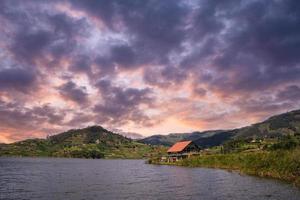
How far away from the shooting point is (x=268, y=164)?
78438mm

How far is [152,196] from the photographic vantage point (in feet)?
174

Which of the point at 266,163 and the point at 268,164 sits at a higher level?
the point at 266,163

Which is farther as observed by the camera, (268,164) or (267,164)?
(267,164)

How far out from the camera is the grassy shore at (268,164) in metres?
64.2

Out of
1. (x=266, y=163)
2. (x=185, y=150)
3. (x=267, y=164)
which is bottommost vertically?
(x=267, y=164)

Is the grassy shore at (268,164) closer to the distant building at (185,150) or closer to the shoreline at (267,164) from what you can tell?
the shoreline at (267,164)

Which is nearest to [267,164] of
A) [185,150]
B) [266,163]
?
[266,163]

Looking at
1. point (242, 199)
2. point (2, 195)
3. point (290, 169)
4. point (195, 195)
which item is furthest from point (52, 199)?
point (290, 169)

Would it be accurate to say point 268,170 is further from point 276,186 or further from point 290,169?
point 276,186

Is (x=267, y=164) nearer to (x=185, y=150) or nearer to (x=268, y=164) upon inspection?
(x=268, y=164)

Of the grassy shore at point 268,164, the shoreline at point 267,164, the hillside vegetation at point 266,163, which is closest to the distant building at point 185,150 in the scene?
the hillside vegetation at point 266,163

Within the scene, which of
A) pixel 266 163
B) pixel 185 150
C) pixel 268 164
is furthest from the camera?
pixel 185 150

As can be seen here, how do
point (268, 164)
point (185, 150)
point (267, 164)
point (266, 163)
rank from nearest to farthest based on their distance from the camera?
point (268, 164), point (267, 164), point (266, 163), point (185, 150)

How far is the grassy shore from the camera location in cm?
6419
